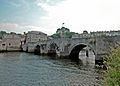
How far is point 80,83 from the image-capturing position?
27.1m

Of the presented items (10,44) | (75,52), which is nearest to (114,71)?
(75,52)

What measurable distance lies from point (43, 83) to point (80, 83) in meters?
4.67

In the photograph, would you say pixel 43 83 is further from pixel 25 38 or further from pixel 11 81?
pixel 25 38

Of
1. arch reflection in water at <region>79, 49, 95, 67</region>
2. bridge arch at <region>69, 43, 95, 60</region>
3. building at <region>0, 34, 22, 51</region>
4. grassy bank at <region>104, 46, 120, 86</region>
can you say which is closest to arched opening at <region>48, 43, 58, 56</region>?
arch reflection in water at <region>79, 49, 95, 67</region>

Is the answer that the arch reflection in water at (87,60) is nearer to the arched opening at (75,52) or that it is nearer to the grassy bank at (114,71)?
the arched opening at (75,52)

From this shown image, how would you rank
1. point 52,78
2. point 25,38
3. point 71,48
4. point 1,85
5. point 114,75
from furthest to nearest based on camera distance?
point 25,38 < point 71,48 < point 52,78 < point 1,85 < point 114,75

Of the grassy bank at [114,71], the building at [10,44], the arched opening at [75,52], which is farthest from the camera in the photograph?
the building at [10,44]

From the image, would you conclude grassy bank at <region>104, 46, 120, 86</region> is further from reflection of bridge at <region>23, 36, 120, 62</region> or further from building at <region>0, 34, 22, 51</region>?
building at <region>0, 34, 22, 51</region>

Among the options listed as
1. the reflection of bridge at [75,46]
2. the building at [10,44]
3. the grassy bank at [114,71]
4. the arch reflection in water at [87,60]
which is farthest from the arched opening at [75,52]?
the grassy bank at [114,71]

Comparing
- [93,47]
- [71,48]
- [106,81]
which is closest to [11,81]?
[106,81]

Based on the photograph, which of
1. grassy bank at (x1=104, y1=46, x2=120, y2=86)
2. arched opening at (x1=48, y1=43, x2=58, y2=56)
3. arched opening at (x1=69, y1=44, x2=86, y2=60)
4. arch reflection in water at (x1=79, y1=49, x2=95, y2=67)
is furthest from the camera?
arched opening at (x1=48, y1=43, x2=58, y2=56)

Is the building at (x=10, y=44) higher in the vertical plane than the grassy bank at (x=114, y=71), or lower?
higher

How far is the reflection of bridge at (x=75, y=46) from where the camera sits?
152ft

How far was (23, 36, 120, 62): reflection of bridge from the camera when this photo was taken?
46312 millimetres
